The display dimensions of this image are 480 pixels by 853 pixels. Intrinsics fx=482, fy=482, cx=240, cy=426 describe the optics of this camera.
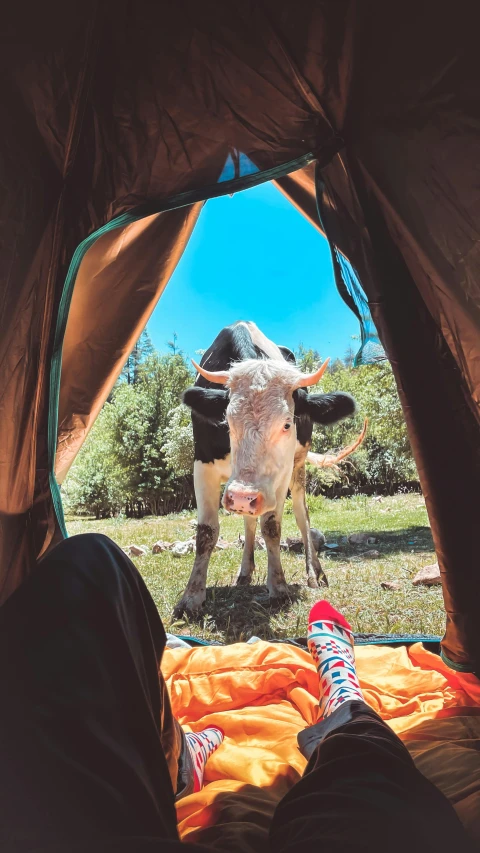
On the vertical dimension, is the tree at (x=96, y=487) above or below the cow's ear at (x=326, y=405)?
below

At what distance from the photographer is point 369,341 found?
134cm

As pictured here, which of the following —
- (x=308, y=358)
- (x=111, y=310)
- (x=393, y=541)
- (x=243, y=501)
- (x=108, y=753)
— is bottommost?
(x=393, y=541)

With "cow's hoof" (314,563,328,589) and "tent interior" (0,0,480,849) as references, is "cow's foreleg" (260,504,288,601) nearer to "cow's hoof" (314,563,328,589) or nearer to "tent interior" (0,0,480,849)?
"cow's hoof" (314,563,328,589)

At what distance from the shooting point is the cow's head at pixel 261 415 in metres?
2.56

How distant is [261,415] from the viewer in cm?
275

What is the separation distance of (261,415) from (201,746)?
181 centimetres

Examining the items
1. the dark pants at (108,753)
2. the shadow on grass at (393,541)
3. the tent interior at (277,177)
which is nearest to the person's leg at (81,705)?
the dark pants at (108,753)

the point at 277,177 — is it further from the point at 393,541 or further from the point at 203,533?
the point at 393,541

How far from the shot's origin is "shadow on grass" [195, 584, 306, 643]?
8.29 ft

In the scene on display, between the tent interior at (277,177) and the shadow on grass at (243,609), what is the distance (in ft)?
3.54

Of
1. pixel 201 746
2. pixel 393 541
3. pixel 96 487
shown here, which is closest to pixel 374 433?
pixel 393 541

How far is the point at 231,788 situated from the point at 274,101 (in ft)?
5.30

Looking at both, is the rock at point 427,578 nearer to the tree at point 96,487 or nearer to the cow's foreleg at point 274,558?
the cow's foreleg at point 274,558

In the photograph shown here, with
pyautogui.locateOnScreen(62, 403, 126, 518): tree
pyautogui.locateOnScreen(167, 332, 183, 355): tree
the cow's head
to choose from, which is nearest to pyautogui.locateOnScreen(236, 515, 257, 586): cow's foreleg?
the cow's head
